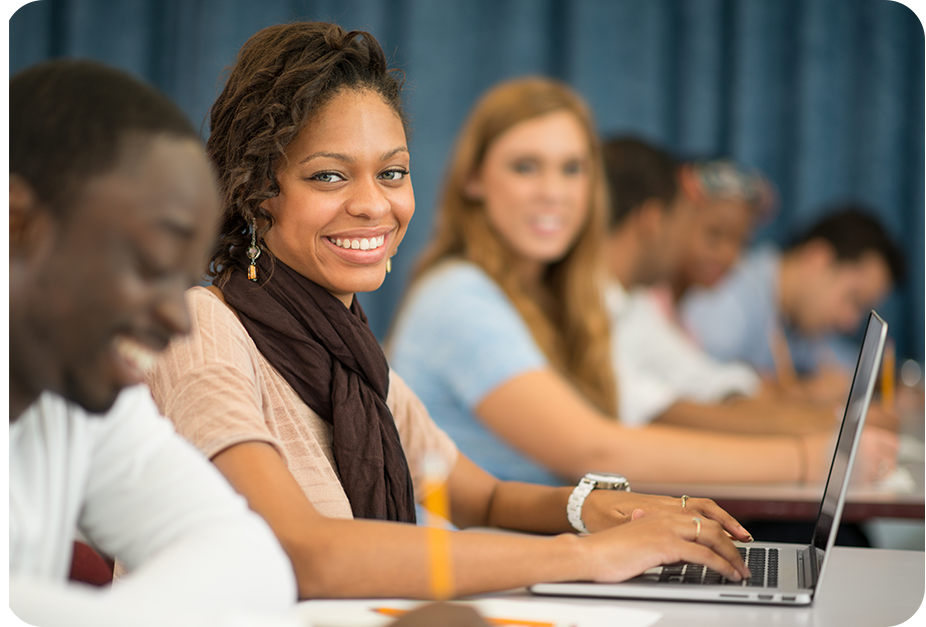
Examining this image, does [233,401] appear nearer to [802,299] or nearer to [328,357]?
[328,357]

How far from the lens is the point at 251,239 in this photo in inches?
36.9

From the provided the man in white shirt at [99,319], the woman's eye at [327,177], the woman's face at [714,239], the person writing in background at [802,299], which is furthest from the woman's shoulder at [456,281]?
the person writing in background at [802,299]

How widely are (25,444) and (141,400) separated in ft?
0.26

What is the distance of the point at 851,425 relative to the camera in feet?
2.92

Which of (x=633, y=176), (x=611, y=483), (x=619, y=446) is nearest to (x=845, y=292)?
(x=633, y=176)

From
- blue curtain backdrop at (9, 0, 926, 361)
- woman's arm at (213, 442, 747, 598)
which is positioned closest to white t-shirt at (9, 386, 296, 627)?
woman's arm at (213, 442, 747, 598)

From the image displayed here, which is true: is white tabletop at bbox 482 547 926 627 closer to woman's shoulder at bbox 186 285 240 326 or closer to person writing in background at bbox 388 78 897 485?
woman's shoulder at bbox 186 285 240 326

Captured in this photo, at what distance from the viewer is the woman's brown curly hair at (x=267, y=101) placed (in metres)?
0.88

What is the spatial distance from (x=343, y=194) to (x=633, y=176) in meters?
1.81

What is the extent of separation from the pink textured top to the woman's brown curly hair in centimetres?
9

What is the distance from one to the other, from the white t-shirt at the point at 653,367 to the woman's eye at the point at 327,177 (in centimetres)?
124

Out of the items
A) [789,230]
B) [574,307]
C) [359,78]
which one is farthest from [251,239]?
[789,230]

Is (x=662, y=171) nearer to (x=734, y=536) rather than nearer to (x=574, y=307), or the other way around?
(x=574, y=307)

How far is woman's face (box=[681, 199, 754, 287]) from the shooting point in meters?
3.20
